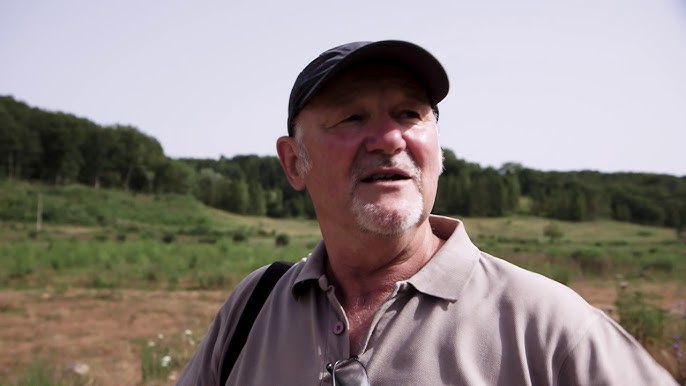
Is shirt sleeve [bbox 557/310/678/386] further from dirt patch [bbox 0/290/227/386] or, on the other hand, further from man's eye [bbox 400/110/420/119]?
dirt patch [bbox 0/290/227/386]

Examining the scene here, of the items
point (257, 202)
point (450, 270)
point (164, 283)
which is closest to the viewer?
point (450, 270)

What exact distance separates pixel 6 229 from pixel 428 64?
131 feet

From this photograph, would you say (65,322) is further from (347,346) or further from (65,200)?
(65,200)

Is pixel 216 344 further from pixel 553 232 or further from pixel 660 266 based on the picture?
pixel 553 232

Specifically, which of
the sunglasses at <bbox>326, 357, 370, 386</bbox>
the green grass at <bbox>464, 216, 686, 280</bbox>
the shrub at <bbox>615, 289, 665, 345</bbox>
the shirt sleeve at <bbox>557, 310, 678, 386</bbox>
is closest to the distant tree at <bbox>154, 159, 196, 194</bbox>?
the green grass at <bbox>464, 216, 686, 280</bbox>

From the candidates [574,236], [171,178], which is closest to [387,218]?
[574,236]

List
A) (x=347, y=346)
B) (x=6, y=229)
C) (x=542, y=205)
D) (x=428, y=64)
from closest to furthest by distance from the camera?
(x=347, y=346) → (x=428, y=64) → (x=6, y=229) → (x=542, y=205)

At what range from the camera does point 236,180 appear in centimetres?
7281

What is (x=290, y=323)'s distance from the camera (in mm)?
1804

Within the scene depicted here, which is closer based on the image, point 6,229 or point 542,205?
point 6,229

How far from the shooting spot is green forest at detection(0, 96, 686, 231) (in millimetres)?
41750

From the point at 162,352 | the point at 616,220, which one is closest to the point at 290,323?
the point at 162,352

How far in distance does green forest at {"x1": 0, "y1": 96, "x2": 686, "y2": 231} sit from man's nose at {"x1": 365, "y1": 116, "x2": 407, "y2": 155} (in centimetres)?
3121

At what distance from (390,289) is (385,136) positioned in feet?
1.61
